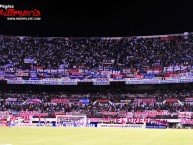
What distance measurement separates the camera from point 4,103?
65.7m

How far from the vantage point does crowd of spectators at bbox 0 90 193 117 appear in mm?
60263

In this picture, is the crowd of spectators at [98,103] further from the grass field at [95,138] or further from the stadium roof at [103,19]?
the grass field at [95,138]

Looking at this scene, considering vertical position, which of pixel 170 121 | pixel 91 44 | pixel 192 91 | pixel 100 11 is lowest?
pixel 170 121

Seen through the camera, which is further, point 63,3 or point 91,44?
point 91,44

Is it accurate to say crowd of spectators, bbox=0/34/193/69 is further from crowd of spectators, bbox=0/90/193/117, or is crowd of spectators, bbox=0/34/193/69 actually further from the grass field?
the grass field

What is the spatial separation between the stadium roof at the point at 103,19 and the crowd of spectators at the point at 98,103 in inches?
519

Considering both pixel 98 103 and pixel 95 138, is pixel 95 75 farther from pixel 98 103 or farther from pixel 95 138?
pixel 95 138

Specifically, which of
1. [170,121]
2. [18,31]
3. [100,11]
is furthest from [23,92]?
[170,121]

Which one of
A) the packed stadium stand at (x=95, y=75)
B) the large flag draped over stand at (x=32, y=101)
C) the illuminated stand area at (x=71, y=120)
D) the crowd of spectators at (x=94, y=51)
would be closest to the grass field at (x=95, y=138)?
the illuminated stand area at (x=71, y=120)

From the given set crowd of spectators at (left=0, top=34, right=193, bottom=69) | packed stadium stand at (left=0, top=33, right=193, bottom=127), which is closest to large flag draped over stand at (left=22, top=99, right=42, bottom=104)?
packed stadium stand at (left=0, top=33, right=193, bottom=127)

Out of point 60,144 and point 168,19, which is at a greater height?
point 168,19

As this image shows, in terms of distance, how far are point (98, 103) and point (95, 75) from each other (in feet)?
19.3

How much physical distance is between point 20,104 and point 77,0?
22214mm

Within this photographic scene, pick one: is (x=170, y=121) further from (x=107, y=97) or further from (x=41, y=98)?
(x=41, y=98)
